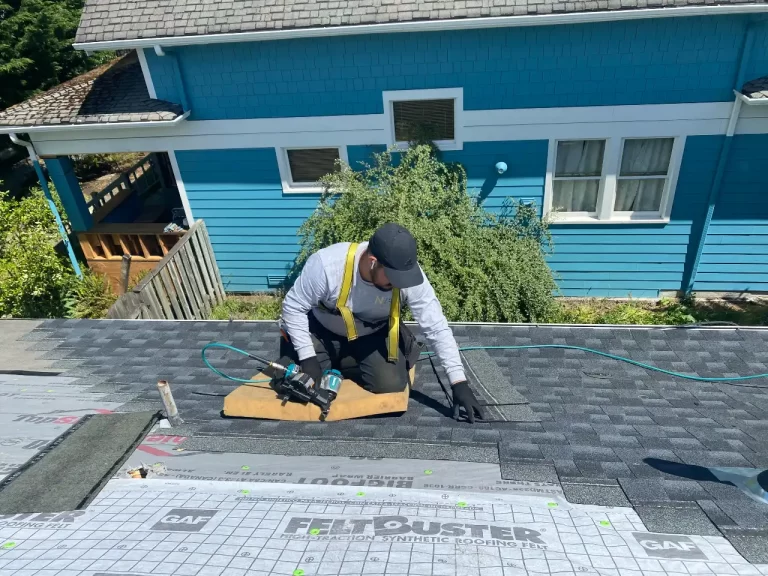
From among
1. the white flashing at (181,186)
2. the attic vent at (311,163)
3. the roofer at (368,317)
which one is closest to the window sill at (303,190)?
the attic vent at (311,163)

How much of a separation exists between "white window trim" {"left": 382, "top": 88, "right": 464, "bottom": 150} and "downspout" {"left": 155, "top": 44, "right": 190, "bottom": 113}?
291 centimetres

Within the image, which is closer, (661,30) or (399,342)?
(399,342)

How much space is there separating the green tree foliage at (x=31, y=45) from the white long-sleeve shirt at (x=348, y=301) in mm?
13550

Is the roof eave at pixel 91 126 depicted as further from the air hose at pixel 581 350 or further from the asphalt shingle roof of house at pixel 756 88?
the asphalt shingle roof of house at pixel 756 88

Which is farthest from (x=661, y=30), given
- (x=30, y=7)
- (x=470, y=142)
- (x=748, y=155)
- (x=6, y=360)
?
(x=30, y=7)

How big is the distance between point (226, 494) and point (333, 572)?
88 centimetres

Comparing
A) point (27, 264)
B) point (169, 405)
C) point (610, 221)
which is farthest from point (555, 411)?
point (27, 264)

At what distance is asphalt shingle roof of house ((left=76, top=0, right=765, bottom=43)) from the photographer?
596cm

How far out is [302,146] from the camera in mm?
7559

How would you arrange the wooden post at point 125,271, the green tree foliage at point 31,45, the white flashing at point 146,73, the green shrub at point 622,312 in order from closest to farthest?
the white flashing at point 146,73 → the green shrub at point 622,312 → the wooden post at point 125,271 → the green tree foliage at point 31,45

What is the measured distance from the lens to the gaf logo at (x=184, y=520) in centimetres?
212

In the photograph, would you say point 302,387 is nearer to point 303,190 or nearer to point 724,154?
point 303,190

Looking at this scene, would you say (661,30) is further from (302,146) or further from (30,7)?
(30,7)

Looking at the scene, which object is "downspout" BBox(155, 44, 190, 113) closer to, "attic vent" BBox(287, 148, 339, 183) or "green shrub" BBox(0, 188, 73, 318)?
"attic vent" BBox(287, 148, 339, 183)
